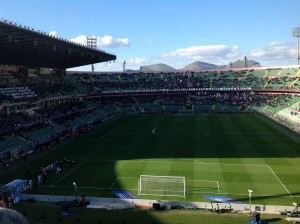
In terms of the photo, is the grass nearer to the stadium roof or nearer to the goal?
the goal

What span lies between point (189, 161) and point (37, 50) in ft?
118

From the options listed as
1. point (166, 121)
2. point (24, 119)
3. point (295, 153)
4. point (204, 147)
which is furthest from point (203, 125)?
point (24, 119)

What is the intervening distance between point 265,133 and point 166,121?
23.8 meters

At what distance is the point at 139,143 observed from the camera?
52.7 m

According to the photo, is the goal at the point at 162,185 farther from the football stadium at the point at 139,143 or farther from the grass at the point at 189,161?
the grass at the point at 189,161

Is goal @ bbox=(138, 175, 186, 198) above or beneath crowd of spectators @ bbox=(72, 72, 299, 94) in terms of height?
beneath

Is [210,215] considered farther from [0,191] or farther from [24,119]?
[24,119]

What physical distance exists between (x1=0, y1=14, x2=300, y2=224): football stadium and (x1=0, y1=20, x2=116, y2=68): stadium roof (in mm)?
262

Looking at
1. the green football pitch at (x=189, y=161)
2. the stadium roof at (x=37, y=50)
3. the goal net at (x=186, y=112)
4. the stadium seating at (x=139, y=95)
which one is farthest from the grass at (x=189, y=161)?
the goal net at (x=186, y=112)

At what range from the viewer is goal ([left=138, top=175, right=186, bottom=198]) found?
1200 inches

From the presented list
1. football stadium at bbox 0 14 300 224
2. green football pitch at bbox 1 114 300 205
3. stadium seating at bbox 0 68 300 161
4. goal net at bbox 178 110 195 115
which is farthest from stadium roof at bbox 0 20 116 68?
goal net at bbox 178 110 195 115

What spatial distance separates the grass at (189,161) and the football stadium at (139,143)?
0.14 m

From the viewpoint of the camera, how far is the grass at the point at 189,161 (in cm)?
3169

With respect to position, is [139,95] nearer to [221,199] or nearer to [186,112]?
[186,112]
